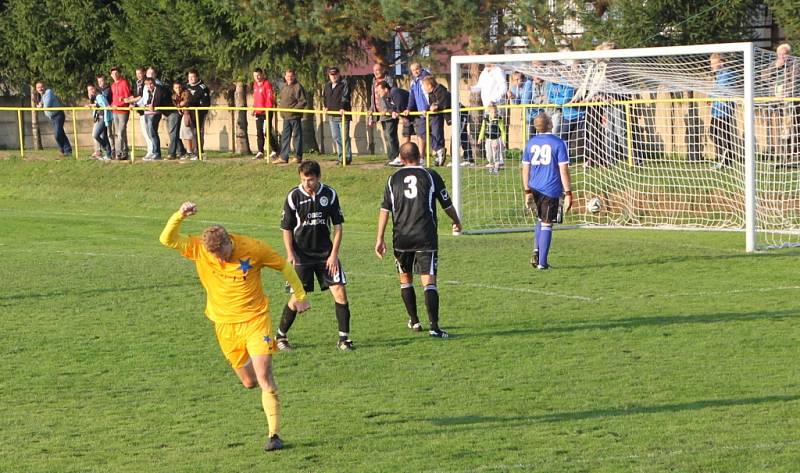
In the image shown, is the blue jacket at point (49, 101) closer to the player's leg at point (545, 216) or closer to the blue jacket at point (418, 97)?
the blue jacket at point (418, 97)

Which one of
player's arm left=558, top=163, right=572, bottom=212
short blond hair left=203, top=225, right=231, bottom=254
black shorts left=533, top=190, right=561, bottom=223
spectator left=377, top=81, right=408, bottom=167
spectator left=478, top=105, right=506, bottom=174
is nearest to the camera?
short blond hair left=203, top=225, right=231, bottom=254

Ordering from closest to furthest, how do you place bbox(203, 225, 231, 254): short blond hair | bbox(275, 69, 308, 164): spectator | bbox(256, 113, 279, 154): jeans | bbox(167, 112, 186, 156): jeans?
bbox(203, 225, 231, 254): short blond hair → bbox(275, 69, 308, 164): spectator → bbox(256, 113, 279, 154): jeans → bbox(167, 112, 186, 156): jeans

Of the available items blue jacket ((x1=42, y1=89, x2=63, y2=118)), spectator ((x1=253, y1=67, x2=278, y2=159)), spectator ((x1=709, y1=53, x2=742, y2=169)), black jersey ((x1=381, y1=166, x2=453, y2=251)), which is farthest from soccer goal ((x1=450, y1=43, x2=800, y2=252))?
blue jacket ((x1=42, y1=89, x2=63, y2=118))

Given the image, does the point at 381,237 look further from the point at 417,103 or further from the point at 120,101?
the point at 120,101

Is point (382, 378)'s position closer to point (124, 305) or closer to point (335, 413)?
point (335, 413)

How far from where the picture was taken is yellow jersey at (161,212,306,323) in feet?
30.7

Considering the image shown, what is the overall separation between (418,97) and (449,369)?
1419 centimetres

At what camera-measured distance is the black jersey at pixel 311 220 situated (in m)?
12.3

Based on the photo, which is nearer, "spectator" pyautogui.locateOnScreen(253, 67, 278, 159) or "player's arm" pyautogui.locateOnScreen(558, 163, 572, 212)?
"player's arm" pyautogui.locateOnScreen(558, 163, 572, 212)

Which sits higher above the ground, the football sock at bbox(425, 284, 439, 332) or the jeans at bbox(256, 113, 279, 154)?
the jeans at bbox(256, 113, 279, 154)

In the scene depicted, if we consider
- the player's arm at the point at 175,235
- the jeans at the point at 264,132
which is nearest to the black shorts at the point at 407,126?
the jeans at the point at 264,132

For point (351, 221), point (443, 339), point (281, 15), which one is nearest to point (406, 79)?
point (281, 15)

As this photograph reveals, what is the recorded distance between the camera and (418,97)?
83.1 feet

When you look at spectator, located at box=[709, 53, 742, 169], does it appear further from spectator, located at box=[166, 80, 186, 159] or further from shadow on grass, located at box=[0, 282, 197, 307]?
spectator, located at box=[166, 80, 186, 159]
